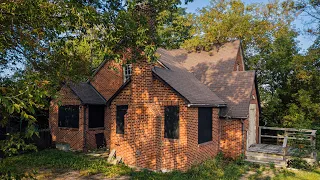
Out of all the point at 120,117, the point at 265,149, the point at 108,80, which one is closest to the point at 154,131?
the point at 120,117

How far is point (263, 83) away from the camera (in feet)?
74.4

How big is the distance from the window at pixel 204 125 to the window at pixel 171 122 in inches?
47.5

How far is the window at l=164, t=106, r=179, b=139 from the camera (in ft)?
36.9

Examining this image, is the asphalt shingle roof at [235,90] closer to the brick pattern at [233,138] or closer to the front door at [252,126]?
the brick pattern at [233,138]

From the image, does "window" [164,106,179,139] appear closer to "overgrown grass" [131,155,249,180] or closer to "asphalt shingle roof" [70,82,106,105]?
"overgrown grass" [131,155,249,180]

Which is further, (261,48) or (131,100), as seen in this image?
(261,48)

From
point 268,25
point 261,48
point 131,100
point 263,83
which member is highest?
point 268,25

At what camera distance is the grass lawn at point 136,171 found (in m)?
10.1

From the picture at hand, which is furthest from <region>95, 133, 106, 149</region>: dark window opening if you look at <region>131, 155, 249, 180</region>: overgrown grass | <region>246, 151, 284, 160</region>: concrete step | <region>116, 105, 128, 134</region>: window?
<region>246, 151, 284, 160</region>: concrete step

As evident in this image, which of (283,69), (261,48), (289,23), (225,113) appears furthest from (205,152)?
(289,23)

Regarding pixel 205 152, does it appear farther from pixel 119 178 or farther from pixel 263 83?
pixel 263 83

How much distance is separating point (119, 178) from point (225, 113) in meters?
6.80

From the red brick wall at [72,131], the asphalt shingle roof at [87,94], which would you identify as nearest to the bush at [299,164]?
the red brick wall at [72,131]

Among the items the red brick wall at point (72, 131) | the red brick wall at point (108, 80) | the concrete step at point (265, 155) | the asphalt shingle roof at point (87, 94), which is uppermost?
the red brick wall at point (108, 80)
